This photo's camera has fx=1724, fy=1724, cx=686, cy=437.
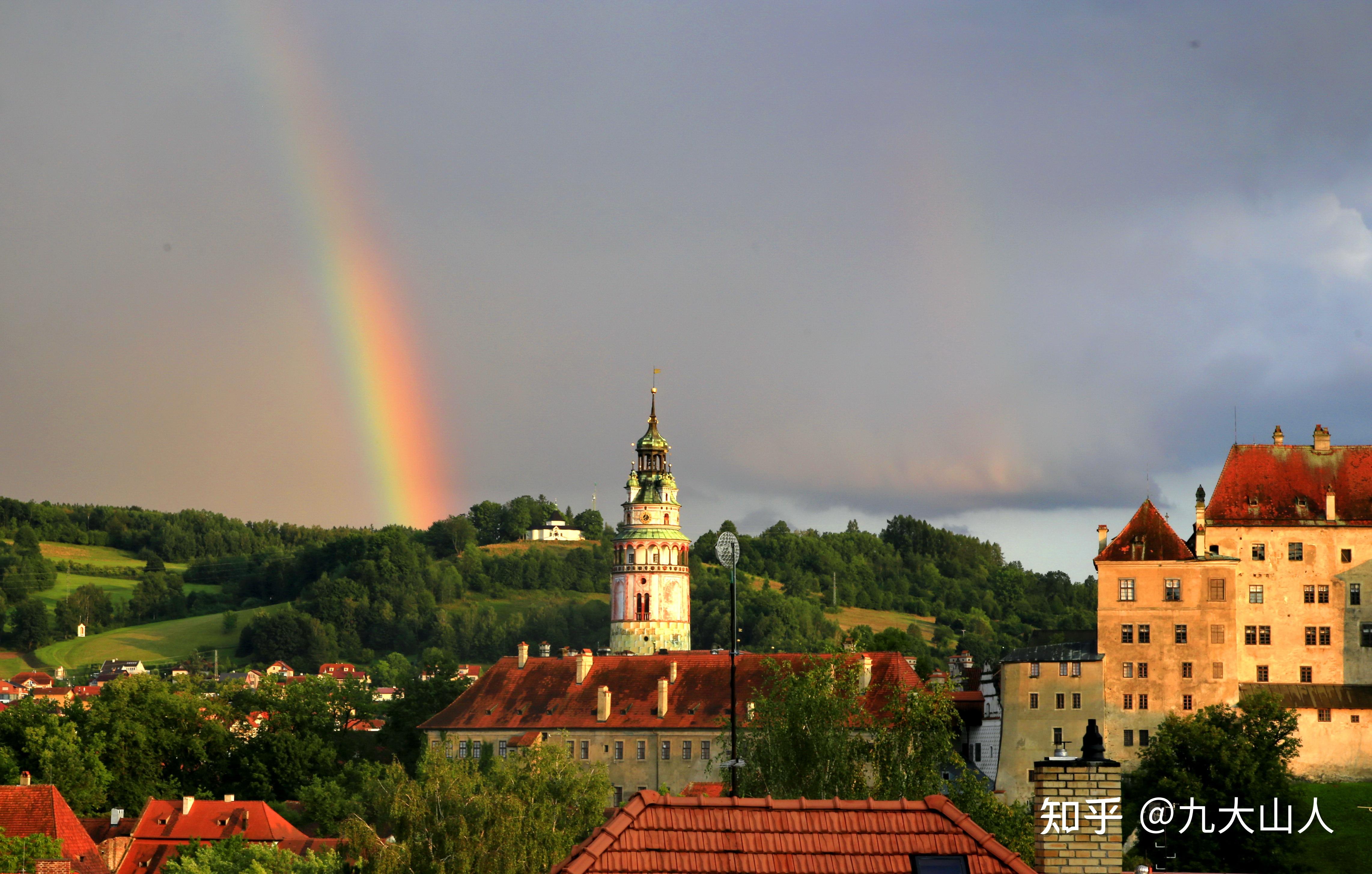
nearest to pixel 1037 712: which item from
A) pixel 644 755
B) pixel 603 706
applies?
pixel 644 755

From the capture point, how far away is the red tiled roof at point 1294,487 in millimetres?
101375

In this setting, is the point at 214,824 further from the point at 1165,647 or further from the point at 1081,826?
the point at 1081,826

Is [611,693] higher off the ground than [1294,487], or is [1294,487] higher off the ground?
[1294,487]

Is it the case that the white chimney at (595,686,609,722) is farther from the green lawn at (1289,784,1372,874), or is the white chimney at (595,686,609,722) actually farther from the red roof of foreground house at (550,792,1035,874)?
the red roof of foreground house at (550,792,1035,874)

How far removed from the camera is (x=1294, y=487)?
4038 inches

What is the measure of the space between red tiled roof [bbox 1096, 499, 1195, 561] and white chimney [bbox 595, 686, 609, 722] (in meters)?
37.1

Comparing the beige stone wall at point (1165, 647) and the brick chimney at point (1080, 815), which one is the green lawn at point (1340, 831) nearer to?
the beige stone wall at point (1165, 647)

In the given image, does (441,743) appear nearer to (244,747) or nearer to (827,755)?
(244,747)

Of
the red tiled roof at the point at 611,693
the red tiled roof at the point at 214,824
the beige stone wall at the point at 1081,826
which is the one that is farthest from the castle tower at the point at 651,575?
the beige stone wall at the point at 1081,826

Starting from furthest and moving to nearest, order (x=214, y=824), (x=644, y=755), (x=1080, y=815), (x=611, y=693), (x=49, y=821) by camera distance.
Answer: (x=611, y=693) < (x=644, y=755) < (x=214, y=824) < (x=49, y=821) < (x=1080, y=815)

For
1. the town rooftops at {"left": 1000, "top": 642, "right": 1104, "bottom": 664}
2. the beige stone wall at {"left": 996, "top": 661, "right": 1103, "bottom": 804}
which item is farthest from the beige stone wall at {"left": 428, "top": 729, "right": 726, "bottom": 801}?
the beige stone wall at {"left": 996, "top": 661, "right": 1103, "bottom": 804}

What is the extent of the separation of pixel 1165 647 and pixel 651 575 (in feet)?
259

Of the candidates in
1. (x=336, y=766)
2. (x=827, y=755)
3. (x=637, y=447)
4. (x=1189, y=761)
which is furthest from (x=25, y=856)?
(x=637, y=447)

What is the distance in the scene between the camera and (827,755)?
56312 mm
